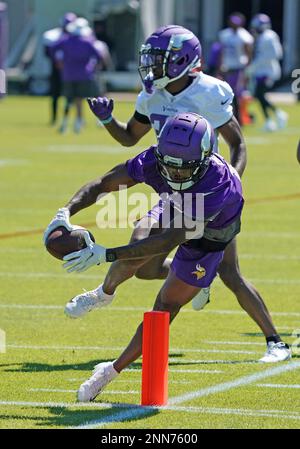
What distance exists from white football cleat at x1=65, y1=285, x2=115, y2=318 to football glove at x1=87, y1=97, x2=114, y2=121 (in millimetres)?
1181

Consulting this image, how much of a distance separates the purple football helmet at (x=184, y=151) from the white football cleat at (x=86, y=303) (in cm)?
145

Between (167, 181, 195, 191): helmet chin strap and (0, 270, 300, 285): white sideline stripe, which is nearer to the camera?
(167, 181, 195, 191): helmet chin strap

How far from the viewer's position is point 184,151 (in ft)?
21.9

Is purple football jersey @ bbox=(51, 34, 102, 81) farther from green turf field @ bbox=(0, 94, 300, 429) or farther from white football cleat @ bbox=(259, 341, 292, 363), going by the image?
white football cleat @ bbox=(259, 341, 292, 363)

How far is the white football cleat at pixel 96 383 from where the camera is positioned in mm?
6895

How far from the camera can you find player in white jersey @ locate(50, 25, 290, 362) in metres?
8.02

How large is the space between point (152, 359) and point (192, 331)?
7.65 ft

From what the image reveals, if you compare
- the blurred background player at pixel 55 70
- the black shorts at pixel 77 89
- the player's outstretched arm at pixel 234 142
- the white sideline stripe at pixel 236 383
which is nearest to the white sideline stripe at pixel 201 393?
the white sideline stripe at pixel 236 383

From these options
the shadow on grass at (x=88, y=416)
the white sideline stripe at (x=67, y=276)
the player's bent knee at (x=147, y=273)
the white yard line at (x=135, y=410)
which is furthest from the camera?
the white sideline stripe at (x=67, y=276)

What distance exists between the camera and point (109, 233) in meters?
13.5

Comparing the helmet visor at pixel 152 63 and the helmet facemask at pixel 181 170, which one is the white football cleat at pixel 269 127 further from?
the helmet facemask at pixel 181 170

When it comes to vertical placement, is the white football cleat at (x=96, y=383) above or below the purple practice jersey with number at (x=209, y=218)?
below

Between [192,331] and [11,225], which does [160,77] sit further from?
[11,225]

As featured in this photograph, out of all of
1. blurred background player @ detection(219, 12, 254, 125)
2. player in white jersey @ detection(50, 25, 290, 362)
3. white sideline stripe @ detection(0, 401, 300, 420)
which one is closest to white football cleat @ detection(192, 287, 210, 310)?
player in white jersey @ detection(50, 25, 290, 362)
